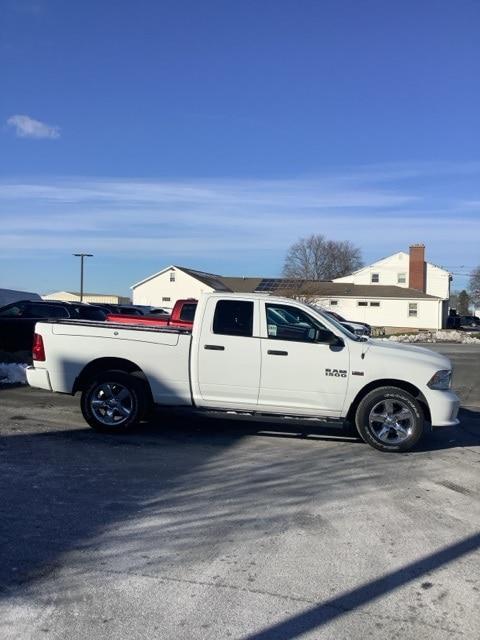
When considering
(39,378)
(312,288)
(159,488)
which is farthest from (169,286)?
(159,488)

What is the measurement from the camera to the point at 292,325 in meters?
8.59

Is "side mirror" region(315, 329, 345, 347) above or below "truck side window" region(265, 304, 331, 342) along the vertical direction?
below

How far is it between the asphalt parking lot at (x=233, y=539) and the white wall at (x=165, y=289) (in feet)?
197

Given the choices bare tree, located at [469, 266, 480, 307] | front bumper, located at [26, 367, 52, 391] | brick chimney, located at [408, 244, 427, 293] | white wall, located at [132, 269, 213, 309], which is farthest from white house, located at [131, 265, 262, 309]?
front bumper, located at [26, 367, 52, 391]

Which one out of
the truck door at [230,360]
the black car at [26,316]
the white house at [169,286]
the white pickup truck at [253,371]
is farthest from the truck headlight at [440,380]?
the white house at [169,286]

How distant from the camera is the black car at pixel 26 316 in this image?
16.9 meters

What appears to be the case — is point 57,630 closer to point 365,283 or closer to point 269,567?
point 269,567

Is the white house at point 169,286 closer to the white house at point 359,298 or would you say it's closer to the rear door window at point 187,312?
the white house at point 359,298

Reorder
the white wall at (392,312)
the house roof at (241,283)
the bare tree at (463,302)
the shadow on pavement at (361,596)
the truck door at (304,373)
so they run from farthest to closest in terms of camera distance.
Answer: the bare tree at (463,302) < the house roof at (241,283) < the white wall at (392,312) < the truck door at (304,373) < the shadow on pavement at (361,596)

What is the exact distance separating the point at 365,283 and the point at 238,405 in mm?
64212

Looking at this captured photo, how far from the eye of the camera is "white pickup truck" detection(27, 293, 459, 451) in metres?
8.33

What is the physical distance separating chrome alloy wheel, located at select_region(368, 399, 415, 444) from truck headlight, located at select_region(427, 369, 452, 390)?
0.43 m

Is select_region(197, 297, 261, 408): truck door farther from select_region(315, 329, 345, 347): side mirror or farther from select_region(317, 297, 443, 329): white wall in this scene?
select_region(317, 297, 443, 329): white wall

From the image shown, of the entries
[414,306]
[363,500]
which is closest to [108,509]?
[363,500]
